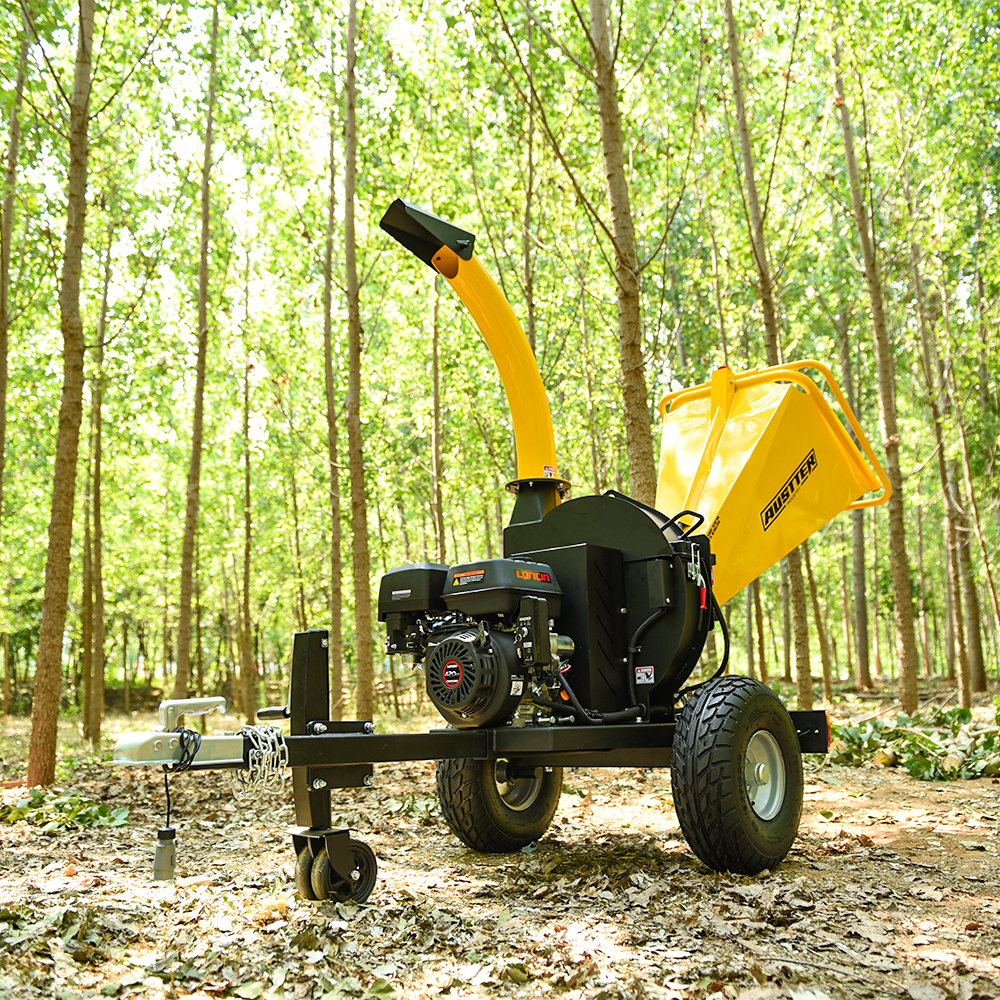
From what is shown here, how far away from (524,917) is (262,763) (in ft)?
4.33

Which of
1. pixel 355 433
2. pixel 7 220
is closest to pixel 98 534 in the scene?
pixel 7 220

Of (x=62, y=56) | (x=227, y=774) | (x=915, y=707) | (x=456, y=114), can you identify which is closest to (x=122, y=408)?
(x=62, y=56)

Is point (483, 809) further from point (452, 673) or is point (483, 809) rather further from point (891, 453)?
point (891, 453)

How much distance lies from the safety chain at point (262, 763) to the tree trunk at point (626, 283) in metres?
4.54

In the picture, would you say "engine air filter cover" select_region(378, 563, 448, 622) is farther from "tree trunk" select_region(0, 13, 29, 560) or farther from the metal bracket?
"tree trunk" select_region(0, 13, 29, 560)

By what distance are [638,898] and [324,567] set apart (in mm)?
24171

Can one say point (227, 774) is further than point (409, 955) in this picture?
Yes

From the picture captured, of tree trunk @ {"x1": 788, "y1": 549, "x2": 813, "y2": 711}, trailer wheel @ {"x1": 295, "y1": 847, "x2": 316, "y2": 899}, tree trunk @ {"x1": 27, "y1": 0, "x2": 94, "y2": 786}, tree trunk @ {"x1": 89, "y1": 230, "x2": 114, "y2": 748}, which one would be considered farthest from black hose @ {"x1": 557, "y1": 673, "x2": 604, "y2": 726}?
tree trunk @ {"x1": 89, "y1": 230, "x2": 114, "y2": 748}

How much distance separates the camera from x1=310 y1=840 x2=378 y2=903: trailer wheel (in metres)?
3.93

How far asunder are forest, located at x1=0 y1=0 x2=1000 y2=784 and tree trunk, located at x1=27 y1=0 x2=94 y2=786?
0.09 feet

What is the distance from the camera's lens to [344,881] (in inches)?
156

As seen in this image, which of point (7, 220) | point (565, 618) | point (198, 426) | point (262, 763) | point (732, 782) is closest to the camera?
point (262, 763)

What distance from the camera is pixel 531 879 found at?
184 inches

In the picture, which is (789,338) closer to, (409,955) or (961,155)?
(961,155)
